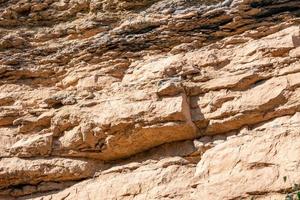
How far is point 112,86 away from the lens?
958 cm

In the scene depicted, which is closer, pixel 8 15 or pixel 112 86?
pixel 112 86

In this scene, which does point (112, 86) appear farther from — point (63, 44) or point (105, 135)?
point (63, 44)

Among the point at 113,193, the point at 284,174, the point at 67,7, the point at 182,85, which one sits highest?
the point at 67,7

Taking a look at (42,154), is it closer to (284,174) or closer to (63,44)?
(63,44)

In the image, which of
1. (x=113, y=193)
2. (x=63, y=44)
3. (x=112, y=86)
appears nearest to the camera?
(x=113, y=193)

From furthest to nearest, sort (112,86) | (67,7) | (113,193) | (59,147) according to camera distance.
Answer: (67,7), (112,86), (59,147), (113,193)

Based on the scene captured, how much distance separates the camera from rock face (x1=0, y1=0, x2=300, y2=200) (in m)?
7.86

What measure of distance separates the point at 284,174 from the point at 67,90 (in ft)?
13.8

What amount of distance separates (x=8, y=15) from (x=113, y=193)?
510 centimetres

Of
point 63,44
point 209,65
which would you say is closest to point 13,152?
point 63,44

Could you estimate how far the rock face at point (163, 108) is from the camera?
7859mm

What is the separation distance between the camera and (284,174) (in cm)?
726

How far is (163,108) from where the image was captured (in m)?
8.49

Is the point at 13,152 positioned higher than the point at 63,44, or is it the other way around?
the point at 63,44
